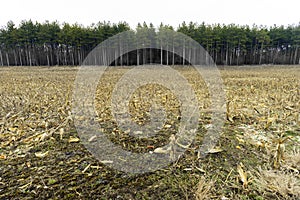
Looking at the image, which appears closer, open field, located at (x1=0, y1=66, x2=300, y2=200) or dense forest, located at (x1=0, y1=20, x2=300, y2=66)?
open field, located at (x1=0, y1=66, x2=300, y2=200)

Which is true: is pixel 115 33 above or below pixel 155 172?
above

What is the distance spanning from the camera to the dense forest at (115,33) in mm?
35812

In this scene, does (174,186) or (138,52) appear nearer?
(174,186)

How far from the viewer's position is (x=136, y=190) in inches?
69.3

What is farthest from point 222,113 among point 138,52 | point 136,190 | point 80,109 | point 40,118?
point 138,52

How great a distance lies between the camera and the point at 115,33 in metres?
38.2

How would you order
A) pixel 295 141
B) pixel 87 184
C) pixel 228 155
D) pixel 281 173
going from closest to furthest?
pixel 87 184
pixel 281 173
pixel 228 155
pixel 295 141

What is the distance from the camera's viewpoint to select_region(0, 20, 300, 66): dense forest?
35812 millimetres

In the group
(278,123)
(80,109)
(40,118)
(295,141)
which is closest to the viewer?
(295,141)

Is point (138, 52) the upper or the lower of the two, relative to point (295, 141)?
upper

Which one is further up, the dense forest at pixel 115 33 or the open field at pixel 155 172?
the dense forest at pixel 115 33

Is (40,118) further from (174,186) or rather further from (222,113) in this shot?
(222,113)

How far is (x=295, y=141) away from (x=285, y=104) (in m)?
2.75

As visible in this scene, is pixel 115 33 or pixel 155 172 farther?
pixel 115 33
